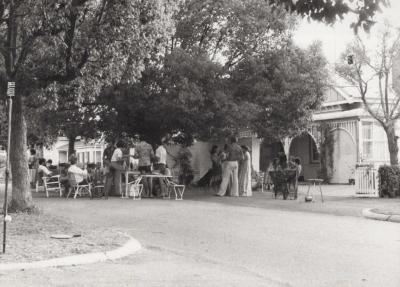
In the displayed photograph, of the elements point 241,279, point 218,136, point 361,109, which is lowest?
point 241,279

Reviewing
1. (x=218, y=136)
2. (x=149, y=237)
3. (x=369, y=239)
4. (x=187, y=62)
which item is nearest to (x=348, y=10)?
(x=369, y=239)

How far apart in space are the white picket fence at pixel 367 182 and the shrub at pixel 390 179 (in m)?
0.37

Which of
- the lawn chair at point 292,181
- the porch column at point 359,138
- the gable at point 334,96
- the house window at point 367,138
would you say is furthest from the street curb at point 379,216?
the gable at point 334,96

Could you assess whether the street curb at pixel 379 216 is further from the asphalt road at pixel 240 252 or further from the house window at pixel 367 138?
the house window at pixel 367 138

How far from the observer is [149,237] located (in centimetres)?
1003

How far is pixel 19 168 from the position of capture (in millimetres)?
12695

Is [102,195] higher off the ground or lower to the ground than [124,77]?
lower

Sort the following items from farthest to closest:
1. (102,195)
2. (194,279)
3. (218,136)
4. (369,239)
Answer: (218,136), (102,195), (369,239), (194,279)

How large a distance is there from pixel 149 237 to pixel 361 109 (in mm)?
20920

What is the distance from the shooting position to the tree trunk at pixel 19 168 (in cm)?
1262

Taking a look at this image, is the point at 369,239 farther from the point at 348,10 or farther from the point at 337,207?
the point at 337,207

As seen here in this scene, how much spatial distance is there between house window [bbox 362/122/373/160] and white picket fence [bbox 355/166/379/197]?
29.6 ft

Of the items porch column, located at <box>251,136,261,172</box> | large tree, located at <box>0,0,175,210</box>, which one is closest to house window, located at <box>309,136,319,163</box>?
porch column, located at <box>251,136,261,172</box>

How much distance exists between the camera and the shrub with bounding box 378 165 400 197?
62.1 feet
